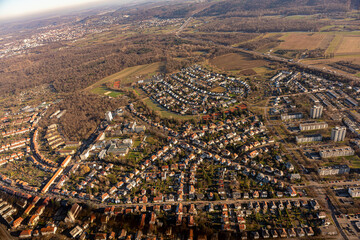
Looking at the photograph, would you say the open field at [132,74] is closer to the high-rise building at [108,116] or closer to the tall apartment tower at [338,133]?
the high-rise building at [108,116]

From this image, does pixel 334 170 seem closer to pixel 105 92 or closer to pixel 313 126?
pixel 313 126

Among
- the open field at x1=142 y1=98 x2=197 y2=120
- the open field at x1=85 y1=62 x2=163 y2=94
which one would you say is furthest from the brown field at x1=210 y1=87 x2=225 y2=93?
the open field at x1=85 y1=62 x2=163 y2=94

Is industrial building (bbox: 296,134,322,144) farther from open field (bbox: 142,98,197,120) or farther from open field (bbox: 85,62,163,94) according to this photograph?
open field (bbox: 85,62,163,94)

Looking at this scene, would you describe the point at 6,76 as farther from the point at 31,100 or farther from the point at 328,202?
the point at 328,202

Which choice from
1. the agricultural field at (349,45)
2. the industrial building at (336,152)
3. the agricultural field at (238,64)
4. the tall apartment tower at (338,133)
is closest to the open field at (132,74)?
the agricultural field at (238,64)

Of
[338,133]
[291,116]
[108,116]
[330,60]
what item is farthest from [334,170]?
[330,60]

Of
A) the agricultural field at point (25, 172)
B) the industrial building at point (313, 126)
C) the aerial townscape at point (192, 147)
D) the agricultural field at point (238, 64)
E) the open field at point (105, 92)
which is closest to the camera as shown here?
the aerial townscape at point (192, 147)

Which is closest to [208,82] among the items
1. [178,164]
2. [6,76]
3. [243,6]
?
[178,164]
